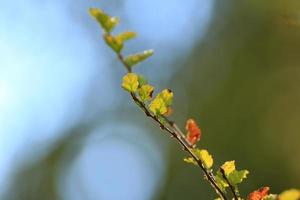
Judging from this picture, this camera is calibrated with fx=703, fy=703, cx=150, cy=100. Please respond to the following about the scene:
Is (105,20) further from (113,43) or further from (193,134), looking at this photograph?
(193,134)

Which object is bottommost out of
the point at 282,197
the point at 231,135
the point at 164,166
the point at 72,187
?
the point at 282,197

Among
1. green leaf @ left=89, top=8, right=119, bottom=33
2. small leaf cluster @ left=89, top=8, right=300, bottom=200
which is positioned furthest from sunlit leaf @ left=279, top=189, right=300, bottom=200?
green leaf @ left=89, top=8, right=119, bottom=33

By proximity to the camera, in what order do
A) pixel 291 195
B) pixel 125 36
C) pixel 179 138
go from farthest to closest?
pixel 125 36 → pixel 179 138 → pixel 291 195

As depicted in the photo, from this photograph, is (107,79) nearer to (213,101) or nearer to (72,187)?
(72,187)

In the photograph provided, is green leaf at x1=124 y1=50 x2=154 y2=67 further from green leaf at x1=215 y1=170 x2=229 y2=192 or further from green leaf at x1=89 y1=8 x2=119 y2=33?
green leaf at x1=215 y1=170 x2=229 y2=192

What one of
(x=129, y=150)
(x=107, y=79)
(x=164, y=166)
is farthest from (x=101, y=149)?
(x=164, y=166)

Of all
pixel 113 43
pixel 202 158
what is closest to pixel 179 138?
pixel 202 158

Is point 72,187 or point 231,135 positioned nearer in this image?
point 231,135

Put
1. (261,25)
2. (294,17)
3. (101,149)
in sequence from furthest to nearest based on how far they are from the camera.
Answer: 1. (101,149)
2. (261,25)
3. (294,17)
